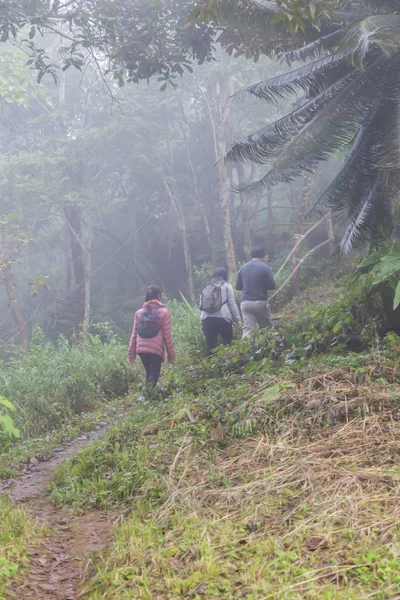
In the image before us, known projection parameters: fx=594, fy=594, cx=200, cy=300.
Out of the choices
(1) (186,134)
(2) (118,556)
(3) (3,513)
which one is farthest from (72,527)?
(1) (186,134)

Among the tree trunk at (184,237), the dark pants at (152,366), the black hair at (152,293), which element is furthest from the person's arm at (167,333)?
the tree trunk at (184,237)

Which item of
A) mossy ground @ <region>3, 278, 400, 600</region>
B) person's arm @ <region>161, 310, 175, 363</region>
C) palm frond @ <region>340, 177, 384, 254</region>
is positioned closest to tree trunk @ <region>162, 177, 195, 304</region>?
person's arm @ <region>161, 310, 175, 363</region>

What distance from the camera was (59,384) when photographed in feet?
32.5

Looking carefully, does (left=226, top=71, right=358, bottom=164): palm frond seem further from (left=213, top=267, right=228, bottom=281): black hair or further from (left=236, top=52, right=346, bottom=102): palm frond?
(left=213, top=267, right=228, bottom=281): black hair

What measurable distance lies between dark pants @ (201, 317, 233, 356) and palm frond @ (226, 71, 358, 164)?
256 centimetres

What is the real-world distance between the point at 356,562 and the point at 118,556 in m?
1.39

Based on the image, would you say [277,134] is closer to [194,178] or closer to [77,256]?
[77,256]

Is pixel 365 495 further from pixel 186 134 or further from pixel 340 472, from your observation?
pixel 186 134

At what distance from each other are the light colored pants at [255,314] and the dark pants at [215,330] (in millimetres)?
317

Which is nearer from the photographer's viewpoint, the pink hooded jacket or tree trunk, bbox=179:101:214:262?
the pink hooded jacket

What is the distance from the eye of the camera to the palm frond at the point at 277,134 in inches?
339

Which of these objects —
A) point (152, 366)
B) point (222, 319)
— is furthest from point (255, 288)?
point (152, 366)

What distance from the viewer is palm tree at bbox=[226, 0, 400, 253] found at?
8.04 metres

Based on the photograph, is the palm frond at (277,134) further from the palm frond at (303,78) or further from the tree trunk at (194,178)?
the tree trunk at (194,178)
